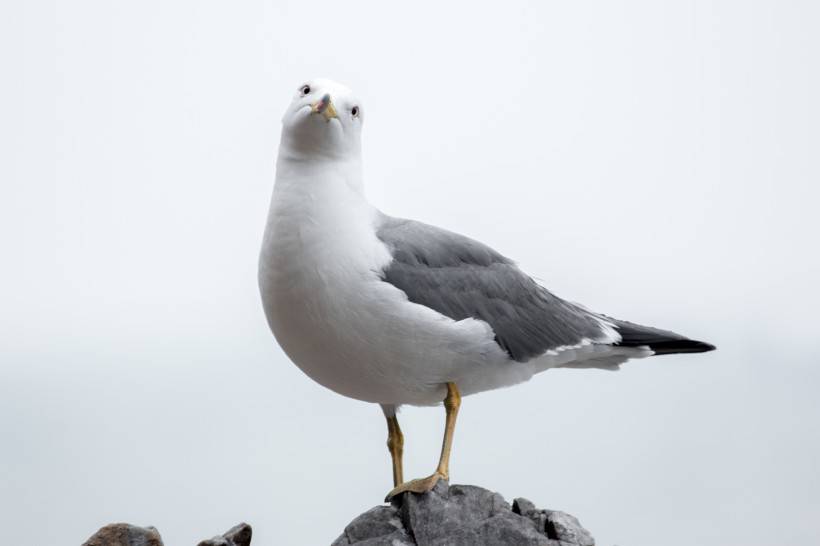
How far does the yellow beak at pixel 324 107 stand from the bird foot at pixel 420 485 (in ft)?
6.02

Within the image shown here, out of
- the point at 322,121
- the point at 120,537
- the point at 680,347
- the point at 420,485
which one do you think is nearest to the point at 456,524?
the point at 420,485

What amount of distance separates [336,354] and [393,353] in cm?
28

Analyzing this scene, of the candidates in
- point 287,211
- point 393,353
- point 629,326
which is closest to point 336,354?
point 393,353

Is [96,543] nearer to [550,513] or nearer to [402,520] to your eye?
[402,520]

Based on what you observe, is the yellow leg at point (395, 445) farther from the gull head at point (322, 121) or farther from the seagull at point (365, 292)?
the gull head at point (322, 121)

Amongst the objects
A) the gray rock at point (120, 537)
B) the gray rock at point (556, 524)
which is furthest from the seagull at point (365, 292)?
the gray rock at point (120, 537)

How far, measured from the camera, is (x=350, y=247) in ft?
19.8

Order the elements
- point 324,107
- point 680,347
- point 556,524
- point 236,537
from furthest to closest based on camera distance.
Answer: point 680,347
point 236,537
point 556,524
point 324,107

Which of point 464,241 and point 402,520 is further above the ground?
point 464,241

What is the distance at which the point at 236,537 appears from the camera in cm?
634

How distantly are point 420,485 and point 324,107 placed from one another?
74.7 inches

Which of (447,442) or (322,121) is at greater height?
(322,121)

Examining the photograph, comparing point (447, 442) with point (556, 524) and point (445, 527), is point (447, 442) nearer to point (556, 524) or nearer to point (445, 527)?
point (445, 527)

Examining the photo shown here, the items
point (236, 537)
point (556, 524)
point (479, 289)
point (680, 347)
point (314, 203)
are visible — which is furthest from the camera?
point (680, 347)
